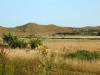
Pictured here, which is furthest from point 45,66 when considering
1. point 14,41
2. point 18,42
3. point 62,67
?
point 14,41

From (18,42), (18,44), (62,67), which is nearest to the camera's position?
(62,67)

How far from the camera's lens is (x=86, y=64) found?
16516 mm

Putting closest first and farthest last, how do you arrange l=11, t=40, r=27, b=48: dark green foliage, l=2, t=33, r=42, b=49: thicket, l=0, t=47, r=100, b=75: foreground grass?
l=0, t=47, r=100, b=75: foreground grass < l=2, t=33, r=42, b=49: thicket < l=11, t=40, r=27, b=48: dark green foliage

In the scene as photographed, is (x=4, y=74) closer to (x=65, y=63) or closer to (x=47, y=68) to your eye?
(x=47, y=68)

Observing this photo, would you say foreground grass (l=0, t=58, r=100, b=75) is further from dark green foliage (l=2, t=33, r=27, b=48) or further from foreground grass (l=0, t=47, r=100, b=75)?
dark green foliage (l=2, t=33, r=27, b=48)

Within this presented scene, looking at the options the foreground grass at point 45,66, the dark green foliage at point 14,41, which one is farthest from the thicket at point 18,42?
the foreground grass at point 45,66

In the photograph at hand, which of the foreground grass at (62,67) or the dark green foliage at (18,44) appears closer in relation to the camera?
the foreground grass at (62,67)

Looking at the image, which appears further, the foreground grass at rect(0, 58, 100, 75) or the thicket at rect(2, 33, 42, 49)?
the thicket at rect(2, 33, 42, 49)

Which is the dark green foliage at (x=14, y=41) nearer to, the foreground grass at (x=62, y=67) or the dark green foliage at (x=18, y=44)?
the dark green foliage at (x=18, y=44)

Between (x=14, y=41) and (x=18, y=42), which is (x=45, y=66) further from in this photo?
(x=14, y=41)

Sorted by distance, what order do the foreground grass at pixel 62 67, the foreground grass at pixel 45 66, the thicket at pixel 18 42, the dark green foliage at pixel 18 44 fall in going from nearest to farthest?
1. the foreground grass at pixel 45 66
2. the foreground grass at pixel 62 67
3. the thicket at pixel 18 42
4. the dark green foliage at pixel 18 44

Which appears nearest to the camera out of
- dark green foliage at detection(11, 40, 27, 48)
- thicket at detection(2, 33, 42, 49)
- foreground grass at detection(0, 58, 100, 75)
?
foreground grass at detection(0, 58, 100, 75)

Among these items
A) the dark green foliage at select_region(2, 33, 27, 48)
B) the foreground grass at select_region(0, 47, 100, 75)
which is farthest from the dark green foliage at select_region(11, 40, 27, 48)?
the foreground grass at select_region(0, 47, 100, 75)

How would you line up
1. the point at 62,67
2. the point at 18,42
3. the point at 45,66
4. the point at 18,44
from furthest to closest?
the point at 18,44 → the point at 18,42 → the point at 62,67 → the point at 45,66
